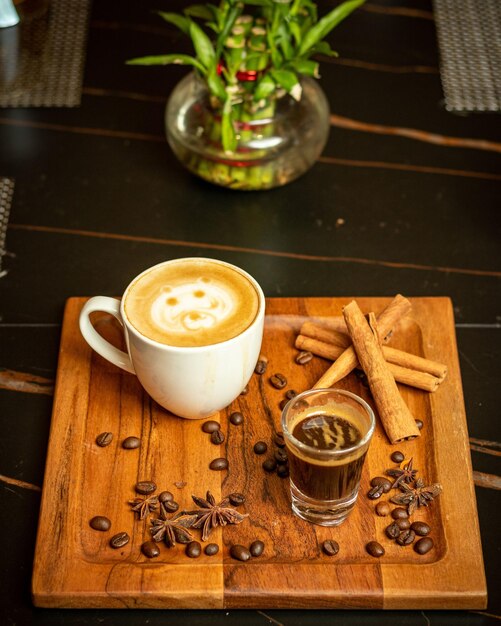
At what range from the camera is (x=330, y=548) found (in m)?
1.37

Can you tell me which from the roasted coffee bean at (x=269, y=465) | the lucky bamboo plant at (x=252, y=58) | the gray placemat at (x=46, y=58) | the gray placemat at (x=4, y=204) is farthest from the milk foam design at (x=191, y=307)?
the gray placemat at (x=46, y=58)

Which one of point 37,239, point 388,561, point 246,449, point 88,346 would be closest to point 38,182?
point 37,239

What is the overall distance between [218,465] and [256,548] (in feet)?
0.56

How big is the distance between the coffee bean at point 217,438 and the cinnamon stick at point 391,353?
0.28 meters

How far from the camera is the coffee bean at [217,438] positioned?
1540 mm

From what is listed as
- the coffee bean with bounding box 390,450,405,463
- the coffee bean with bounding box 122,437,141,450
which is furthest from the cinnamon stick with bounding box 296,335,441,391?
the coffee bean with bounding box 122,437,141,450

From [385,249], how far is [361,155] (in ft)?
1.08

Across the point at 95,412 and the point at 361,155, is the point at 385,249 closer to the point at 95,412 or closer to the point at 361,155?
the point at 361,155

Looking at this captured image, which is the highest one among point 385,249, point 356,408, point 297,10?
point 297,10

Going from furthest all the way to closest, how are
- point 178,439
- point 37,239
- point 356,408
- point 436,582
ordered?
point 37,239
point 178,439
point 356,408
point 436,582

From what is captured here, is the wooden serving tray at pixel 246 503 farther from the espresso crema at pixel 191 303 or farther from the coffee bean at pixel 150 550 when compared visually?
the espresso crema at pixel 191 303

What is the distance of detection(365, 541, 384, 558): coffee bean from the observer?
1374mm

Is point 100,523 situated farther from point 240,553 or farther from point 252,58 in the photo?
point 252,58

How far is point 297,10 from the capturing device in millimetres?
1910
